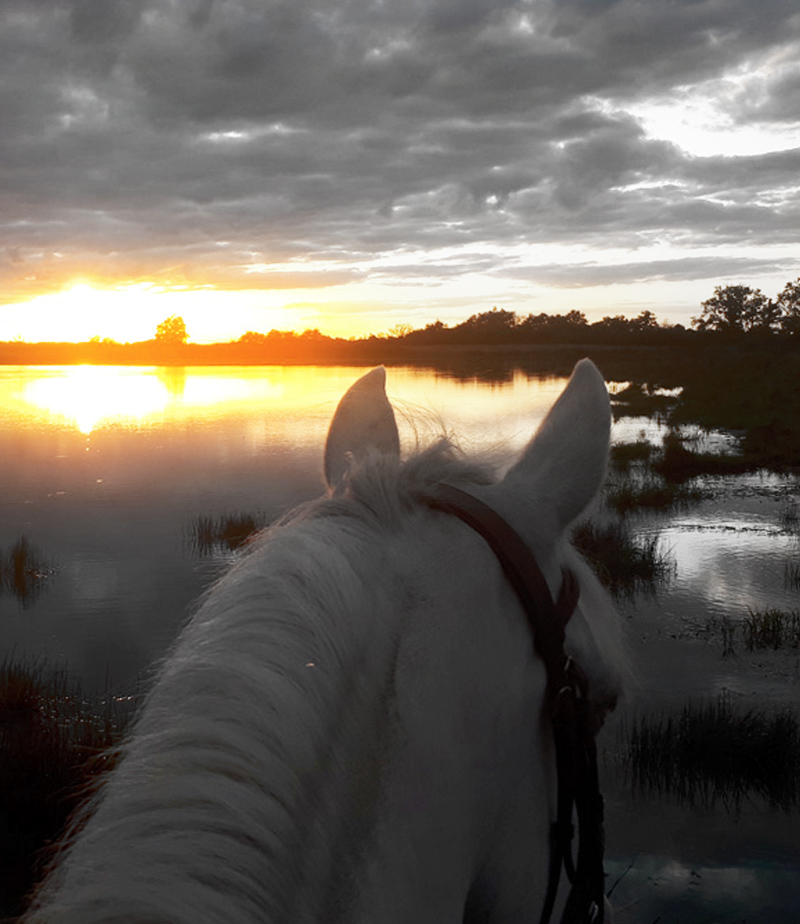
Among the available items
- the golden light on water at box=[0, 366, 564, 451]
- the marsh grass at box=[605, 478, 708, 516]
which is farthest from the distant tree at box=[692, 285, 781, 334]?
the marsh grass at box=[605, 478, 708, 516]

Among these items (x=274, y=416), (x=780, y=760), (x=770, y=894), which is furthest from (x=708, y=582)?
(x=274, y=416)

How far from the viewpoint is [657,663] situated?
874 centimetres

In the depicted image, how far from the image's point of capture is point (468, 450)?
4.89ft

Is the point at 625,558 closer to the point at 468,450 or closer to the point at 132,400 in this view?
the point at 468,450

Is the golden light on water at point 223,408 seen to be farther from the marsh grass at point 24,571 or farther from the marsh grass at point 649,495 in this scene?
the marsh grass at point 24,571

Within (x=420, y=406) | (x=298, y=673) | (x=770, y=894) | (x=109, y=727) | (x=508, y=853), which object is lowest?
(x=770, y=894)

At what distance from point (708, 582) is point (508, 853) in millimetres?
11337

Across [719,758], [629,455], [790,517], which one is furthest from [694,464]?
[719,758]

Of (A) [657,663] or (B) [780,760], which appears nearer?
(B) [780,760]

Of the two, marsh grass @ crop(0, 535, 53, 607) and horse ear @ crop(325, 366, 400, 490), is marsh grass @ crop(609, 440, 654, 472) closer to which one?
marsh grass @ crop(0, 535, 53, 607)

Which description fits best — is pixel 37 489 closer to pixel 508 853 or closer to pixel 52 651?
pixel 52 651

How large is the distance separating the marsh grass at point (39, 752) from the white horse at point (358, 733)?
3622mm

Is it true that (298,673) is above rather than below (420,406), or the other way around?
below

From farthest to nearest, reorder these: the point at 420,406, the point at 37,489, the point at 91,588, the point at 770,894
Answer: the point at 37,489 < the point at 91,588 < the point at 770,894 < the point at 420,406
